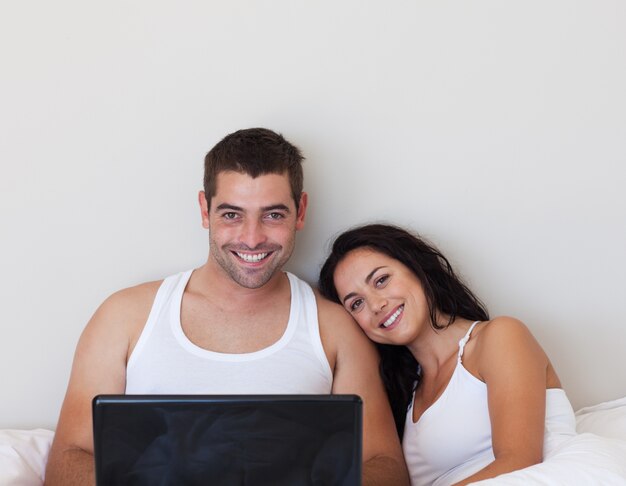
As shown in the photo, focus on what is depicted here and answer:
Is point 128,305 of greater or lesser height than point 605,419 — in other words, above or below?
above

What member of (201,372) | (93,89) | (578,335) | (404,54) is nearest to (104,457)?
(201,372)

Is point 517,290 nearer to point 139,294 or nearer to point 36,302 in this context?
point 139,294

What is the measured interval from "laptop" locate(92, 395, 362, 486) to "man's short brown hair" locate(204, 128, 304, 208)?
2.53ft

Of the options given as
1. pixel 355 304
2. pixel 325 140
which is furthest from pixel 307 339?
Answer: pixel 325 140

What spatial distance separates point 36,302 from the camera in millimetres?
1880

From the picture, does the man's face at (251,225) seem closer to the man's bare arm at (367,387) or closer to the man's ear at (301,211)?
the man's ear at (301,211)

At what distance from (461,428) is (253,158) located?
77cm

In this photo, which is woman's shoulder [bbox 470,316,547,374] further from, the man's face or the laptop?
the laptop

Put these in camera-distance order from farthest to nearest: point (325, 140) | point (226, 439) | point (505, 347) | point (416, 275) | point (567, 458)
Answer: point (325, 140) < point (416, 275) < point (505, 347) < point (567, 458) < point (226, 439)

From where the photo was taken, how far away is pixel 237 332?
1.76 meters

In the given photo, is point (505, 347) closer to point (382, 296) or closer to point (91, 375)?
point (382, 296)

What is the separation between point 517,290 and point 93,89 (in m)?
1.22

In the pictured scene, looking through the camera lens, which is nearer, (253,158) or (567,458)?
(567,458)

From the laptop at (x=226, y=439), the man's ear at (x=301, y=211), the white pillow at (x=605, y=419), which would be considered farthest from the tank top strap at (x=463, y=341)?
the laptop at (x=226, y=439)
